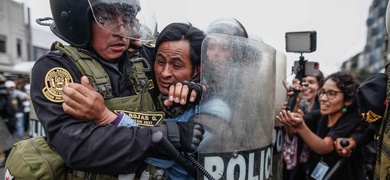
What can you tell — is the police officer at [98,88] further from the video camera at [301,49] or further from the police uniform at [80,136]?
the video camera at [301,49]

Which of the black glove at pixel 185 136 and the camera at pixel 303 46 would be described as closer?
the black glove at pixel 185 136

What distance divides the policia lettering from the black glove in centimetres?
13

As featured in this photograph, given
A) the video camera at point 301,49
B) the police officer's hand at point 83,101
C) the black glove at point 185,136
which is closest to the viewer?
the police officer's hand at point 83,101

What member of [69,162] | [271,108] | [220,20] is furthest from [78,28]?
[220,20]

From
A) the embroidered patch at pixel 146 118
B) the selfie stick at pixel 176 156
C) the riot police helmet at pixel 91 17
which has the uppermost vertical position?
the riot police helmet at pixel 91 17

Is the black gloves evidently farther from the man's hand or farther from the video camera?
the man's hand

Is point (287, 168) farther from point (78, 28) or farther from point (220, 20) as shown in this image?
point (78, 28)

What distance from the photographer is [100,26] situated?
1.47 metres

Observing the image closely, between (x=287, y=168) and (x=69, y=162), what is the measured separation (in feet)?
6.69

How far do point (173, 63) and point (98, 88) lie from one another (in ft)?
1.33

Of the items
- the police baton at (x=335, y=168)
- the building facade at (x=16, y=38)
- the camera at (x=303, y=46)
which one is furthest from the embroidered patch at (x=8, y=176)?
the building facade at (x=16, y=38)

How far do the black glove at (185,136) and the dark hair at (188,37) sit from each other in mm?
397

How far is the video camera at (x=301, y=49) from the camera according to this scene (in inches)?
95.2

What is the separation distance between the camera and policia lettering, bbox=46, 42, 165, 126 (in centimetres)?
132
